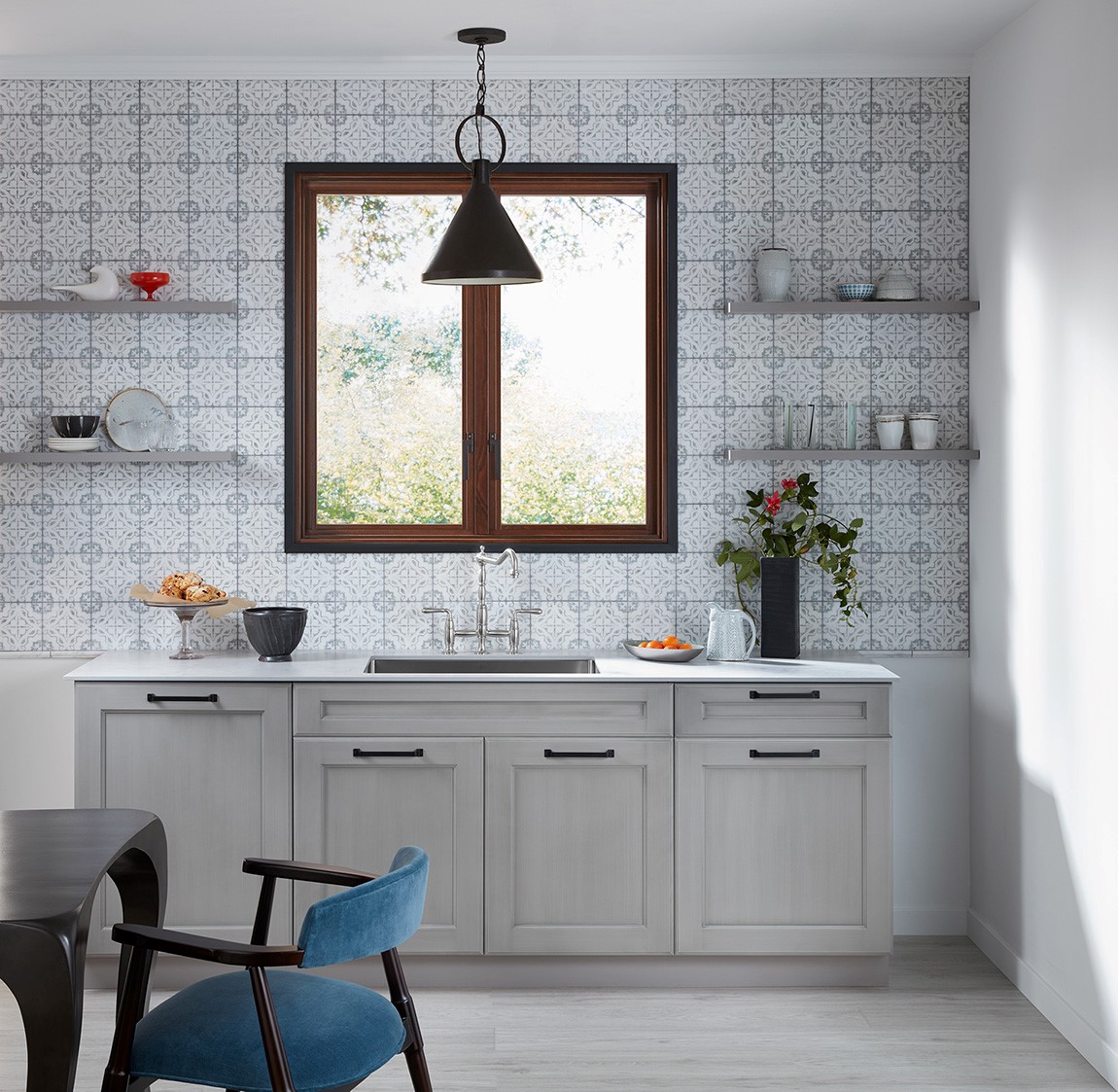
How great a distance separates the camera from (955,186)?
3824 mm

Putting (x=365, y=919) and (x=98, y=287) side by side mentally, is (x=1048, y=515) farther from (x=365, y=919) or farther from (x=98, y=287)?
(x=98, y=287)

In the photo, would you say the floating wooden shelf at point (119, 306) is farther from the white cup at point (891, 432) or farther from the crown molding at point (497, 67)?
the white cup at point (891, 432)

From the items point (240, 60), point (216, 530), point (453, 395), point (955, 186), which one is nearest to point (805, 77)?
point (955, 186)

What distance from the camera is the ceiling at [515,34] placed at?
331 cm

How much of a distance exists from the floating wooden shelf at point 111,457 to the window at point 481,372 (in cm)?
29

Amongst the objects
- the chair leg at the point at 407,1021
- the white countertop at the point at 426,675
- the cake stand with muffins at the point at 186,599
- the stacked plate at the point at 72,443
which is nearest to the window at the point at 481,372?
the cake stand with muffins at the point at 186,599

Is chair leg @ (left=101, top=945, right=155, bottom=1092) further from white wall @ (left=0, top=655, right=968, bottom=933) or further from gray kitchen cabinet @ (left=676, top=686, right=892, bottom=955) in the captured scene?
white wall @ (left=0, top=655, right=968, bottom=933)

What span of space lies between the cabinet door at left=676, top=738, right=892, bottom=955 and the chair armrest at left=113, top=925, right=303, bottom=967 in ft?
5.42

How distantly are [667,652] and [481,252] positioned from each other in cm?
135

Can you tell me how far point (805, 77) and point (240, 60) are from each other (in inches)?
70.7

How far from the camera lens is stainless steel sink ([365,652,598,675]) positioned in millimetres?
3682

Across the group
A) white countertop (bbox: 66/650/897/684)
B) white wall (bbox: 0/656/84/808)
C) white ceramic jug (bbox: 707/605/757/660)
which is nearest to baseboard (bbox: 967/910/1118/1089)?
white countertop (bbox: 66/650/897/684)

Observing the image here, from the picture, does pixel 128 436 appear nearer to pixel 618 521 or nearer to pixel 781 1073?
pixel 618 521

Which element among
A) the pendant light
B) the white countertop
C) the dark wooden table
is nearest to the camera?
the dark wooden table
